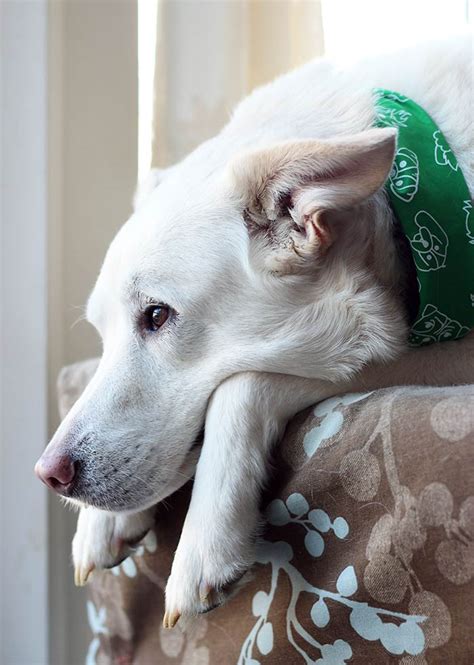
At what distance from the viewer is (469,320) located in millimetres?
927

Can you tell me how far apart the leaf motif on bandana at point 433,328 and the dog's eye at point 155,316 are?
0.29 meters

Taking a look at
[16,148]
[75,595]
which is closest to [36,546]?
[75,595]

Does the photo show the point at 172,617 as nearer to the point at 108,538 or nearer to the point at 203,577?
the point at 203,577

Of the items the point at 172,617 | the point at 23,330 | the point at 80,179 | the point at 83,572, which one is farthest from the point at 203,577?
the point at 80,179

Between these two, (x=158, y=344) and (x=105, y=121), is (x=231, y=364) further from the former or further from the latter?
(x=105, y=121)

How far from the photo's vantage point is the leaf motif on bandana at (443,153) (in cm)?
92

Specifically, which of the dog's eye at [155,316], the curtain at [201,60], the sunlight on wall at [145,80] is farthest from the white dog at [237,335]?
the sunlight on wall at [145,80]

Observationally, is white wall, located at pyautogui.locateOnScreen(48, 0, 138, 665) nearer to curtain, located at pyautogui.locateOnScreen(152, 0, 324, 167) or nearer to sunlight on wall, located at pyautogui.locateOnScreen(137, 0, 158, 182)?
sunlight on wall, located at pyautogui.locateOnScreen(137, 0, 158, 182)

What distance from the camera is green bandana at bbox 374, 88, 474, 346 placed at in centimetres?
87

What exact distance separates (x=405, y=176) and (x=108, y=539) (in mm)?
566

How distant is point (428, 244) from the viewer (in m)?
0.87

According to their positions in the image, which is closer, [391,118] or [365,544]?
[365,544]

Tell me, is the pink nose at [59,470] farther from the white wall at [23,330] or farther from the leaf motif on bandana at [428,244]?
the white wall at [23,330]

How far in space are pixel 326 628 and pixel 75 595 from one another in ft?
3.96
